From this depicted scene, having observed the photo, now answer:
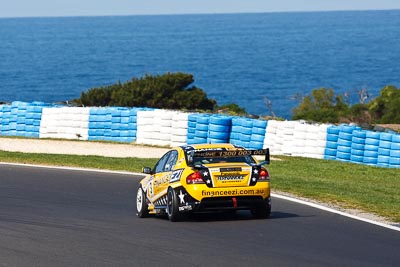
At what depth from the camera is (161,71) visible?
171375mm

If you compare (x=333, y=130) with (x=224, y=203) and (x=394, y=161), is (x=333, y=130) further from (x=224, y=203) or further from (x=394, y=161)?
(x=224, y=203)

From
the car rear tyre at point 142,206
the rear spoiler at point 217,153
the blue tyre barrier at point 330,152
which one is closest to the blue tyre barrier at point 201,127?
the blue tyre barrier at point 330,152

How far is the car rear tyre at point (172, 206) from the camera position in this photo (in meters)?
17.8

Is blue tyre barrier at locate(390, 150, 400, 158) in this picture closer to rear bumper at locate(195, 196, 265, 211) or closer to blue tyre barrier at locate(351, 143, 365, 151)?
blue tyre barrier at locate(351, 143, 365, 151)

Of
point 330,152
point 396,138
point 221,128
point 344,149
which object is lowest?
point 330,152

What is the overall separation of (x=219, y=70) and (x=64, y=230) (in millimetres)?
169808

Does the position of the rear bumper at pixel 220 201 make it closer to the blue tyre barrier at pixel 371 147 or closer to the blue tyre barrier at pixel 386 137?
the blue tyre barrier at pixel 386 137

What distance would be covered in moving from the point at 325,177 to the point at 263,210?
1075cm

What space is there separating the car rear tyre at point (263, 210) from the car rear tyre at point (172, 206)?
140cm

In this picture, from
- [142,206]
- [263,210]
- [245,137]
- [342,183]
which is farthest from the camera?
[245,137]

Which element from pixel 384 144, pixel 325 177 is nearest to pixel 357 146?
pixel 384 144

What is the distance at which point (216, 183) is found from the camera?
1745 cm

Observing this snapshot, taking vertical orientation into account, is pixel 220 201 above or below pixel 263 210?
above

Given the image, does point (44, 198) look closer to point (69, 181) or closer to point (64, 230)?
point (69, 181)
